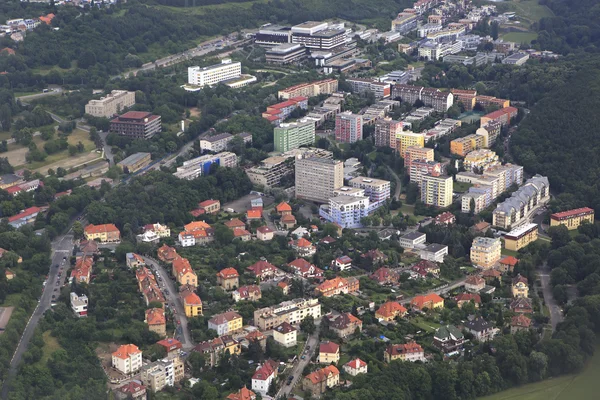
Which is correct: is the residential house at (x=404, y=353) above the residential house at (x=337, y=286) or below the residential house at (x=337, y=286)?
above

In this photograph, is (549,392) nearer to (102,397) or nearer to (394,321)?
(394,321)

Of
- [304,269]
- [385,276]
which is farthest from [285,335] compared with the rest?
[385,276]

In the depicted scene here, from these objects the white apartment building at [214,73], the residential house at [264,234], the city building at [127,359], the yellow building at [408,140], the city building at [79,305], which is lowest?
the white apartment building at [214,73]

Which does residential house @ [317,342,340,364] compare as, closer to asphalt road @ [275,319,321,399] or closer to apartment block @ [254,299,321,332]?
asphalt road @ [275,319,321,399]

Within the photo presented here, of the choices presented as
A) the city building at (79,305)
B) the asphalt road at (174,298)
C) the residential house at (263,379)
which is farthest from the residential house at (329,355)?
the city building at (79,305)

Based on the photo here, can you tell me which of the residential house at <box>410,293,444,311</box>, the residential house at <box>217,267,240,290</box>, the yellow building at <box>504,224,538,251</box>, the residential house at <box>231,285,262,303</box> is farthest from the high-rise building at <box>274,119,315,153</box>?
the residential house at <box>410,293,444,311</box>

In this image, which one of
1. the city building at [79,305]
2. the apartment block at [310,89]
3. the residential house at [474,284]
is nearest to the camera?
the city building at [79,305]

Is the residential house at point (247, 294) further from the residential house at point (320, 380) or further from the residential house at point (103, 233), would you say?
the residential house at point (103, 233)
